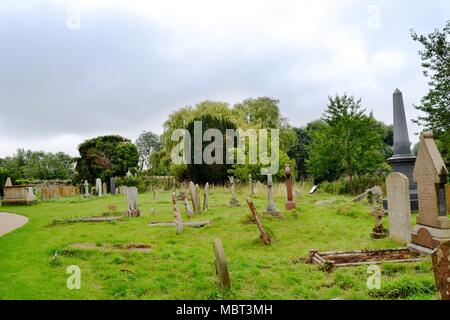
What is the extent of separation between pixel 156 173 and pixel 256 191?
28076 mm

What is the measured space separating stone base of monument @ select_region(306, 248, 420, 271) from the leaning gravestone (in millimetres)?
836

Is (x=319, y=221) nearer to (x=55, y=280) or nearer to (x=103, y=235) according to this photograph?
(x=103, y=235)

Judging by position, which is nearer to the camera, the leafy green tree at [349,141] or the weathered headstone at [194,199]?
the weathered headstone at [194,199]

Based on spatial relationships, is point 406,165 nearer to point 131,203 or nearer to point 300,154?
point 131,203

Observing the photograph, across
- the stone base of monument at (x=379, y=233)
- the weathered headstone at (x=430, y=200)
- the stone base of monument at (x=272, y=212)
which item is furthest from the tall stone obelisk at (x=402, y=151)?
the weathered headstone at (x=430, y=200)

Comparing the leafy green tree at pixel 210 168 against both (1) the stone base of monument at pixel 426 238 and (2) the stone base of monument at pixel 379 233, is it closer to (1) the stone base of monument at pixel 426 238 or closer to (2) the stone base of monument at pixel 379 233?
(2) the stone base of monument at pixel 379 233

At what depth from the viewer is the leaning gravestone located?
8.85m

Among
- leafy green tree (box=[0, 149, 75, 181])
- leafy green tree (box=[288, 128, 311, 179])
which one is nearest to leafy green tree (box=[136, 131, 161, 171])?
leafy green tree (box=[0, 149, 75, 181])

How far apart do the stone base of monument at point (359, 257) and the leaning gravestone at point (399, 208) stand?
0.84m

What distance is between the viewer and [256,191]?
932 inches

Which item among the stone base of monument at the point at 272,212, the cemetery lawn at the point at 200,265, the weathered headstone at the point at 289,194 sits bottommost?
the cemetery lawn at the point at 200,265

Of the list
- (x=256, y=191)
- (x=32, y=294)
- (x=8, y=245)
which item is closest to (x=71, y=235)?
(x=8, y=245)

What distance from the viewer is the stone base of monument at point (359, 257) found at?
6.99m

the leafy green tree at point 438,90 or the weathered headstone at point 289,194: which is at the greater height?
the leafy green tree at point 438,90
